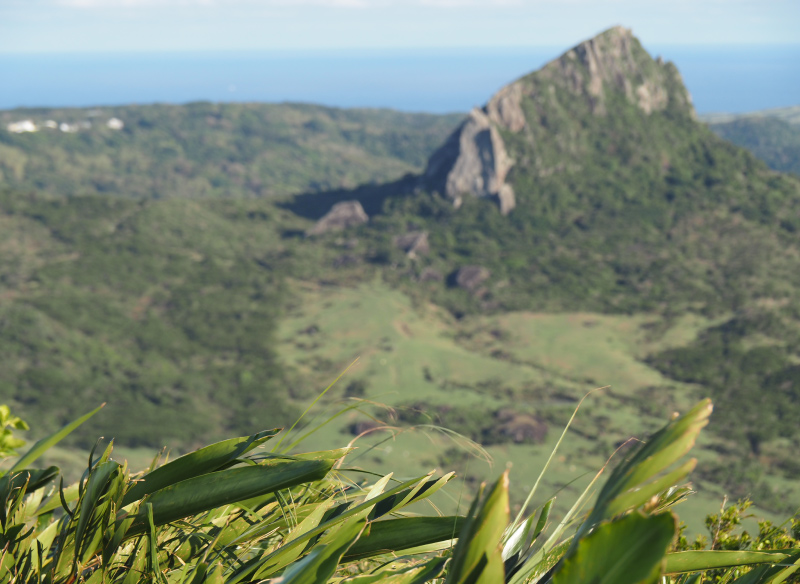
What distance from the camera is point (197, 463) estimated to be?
151 cm

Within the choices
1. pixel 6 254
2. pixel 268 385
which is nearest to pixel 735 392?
pixel 268 385

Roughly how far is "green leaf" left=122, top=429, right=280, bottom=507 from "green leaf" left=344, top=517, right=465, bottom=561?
312 mm

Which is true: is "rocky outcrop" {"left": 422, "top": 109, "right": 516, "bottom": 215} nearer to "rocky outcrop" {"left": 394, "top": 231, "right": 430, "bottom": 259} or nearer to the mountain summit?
the mountain summit

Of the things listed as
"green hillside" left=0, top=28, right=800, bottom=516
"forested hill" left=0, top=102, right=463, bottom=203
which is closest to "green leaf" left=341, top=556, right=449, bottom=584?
"green hillside" left=0, top=28, right=800, bottom=516

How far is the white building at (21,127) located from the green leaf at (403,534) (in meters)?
139

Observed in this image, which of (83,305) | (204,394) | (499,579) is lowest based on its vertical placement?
(204,394)

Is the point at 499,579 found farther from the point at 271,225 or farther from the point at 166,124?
the point at 166,124

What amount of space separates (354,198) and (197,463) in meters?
81.1

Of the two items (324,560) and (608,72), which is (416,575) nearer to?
(324,560)

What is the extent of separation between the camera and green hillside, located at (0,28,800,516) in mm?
42875

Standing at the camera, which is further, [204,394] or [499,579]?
[204,394]

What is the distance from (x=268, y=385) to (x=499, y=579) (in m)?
48.4

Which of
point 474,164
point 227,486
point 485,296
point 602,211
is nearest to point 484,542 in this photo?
point 227,486

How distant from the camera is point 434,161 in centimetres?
7450
